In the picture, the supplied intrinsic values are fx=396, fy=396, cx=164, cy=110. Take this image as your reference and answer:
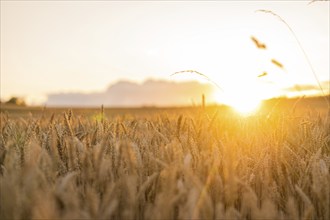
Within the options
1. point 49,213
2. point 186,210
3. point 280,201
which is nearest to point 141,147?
point 280,201

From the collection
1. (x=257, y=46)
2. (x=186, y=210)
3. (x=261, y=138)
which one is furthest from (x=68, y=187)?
(x=261, y=138)

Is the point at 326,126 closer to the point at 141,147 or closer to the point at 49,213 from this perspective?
the point at 141,147

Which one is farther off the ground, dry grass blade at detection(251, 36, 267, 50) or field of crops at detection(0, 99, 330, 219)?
dry grass blade at detection(251, 36, 267, 50)

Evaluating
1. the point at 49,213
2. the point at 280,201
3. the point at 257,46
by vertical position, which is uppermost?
the point at 257,46

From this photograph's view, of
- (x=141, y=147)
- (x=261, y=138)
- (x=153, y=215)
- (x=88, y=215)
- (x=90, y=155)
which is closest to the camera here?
(x=88, y=215)

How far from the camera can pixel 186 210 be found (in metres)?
1.25

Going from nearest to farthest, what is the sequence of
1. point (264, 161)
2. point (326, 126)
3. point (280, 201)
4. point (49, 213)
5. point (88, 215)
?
point (49, 213) < point (88, 215) < point (280, 201) < point (264, 161) < point (326, 126)

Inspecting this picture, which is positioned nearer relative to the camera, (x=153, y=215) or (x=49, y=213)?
(x=49, y=213)

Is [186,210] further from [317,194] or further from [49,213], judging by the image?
[317,194]

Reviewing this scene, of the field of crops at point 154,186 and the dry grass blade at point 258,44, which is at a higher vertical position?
the dry grass blade at point 258,44

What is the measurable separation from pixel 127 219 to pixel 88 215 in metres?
0.20

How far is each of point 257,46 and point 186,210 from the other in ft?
4.20

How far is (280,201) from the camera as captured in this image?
172 centimetres

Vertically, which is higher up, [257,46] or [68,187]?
[257,46]
